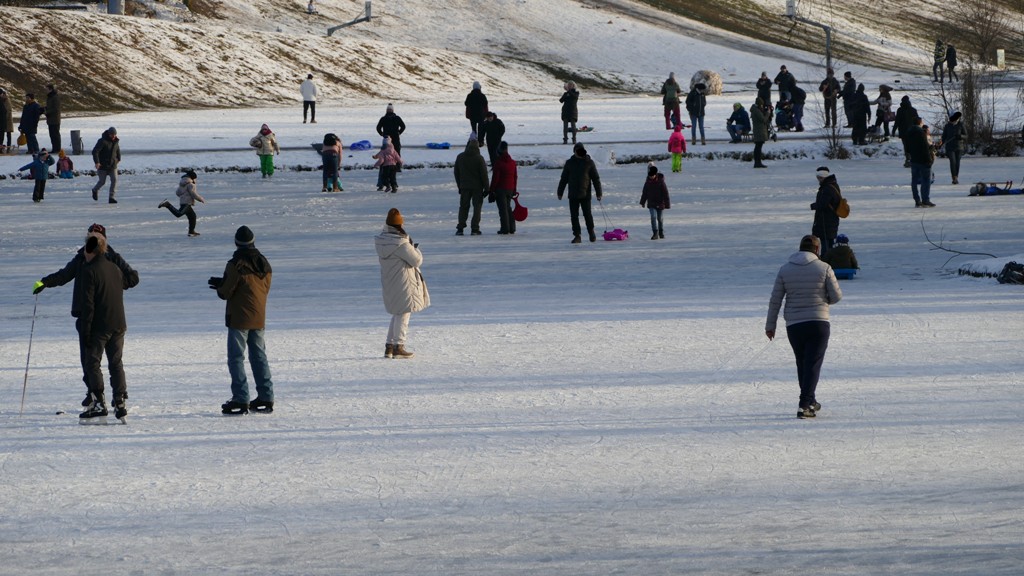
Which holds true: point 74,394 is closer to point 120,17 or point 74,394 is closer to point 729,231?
point 729,231

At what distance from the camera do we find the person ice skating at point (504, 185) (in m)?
19.1

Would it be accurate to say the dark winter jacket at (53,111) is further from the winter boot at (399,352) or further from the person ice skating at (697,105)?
the winter boot at (399,352)

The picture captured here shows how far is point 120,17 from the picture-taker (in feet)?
165

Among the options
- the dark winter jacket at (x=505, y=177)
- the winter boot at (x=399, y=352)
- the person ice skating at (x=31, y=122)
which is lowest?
the winter boot at (x=399, y=352)

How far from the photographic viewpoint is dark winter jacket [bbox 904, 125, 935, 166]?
A: 795 inches

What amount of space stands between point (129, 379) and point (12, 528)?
3800mm

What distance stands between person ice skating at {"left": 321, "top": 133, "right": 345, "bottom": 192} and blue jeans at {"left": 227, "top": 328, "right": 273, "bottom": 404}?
1446 centimetres

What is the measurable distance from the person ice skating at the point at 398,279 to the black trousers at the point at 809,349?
11.6 ft

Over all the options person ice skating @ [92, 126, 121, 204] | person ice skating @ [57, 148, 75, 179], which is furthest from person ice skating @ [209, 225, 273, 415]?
person ice skating @ [57, 148, 75, 179]

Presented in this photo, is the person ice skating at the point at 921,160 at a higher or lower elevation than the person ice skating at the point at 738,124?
lower

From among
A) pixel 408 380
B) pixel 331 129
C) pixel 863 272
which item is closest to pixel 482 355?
pixel 408 380

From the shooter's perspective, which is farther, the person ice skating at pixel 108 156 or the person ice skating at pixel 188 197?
the person ice skating at pixel 108 156

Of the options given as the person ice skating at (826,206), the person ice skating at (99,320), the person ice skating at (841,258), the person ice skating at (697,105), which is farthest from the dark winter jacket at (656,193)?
the person ice skating at (697,105)

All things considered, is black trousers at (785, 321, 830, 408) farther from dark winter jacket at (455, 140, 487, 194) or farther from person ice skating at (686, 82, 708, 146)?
person ice skating at (686, 82, 708, 146)
